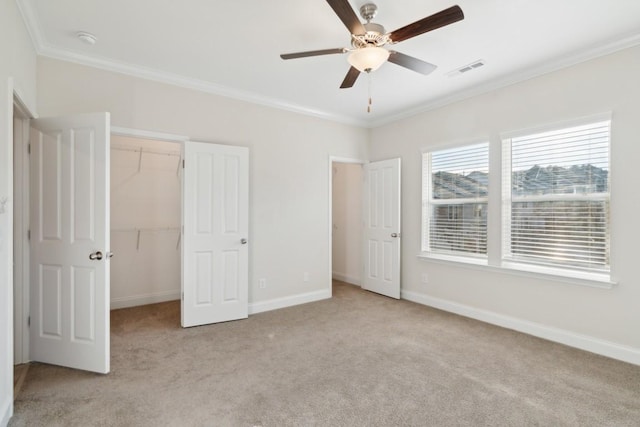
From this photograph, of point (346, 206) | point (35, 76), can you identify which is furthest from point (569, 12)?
point (35, 76)

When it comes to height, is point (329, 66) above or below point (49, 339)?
above

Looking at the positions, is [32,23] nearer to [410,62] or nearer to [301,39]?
[301,39]

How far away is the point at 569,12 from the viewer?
2.42 metres

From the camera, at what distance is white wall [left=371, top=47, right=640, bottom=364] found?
2775 millimetres

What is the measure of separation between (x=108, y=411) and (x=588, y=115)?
465 cm

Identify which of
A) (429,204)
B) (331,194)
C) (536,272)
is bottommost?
(536,272)

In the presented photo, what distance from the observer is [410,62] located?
2.49 metres

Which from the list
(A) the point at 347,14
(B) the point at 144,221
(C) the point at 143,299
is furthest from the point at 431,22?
(C) the point at 143,299

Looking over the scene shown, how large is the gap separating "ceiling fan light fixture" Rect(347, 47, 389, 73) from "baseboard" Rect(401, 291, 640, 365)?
123 inches

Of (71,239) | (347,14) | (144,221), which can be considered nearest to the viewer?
(347,14)

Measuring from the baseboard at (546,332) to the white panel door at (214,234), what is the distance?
8.68ft

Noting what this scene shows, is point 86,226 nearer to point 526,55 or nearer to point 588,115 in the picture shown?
point 526,55

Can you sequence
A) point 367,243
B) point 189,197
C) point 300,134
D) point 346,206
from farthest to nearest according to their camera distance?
point 346,206, point 367,243, point 300,134, point 189,197

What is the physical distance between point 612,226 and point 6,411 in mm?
4828
